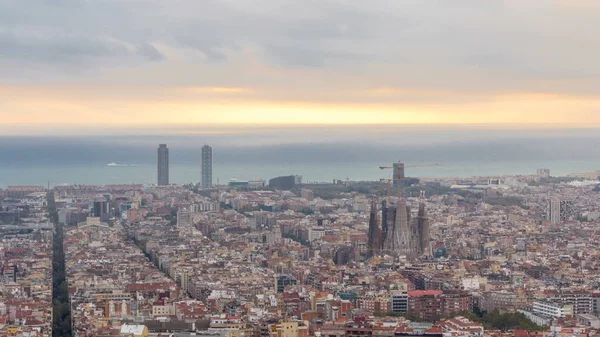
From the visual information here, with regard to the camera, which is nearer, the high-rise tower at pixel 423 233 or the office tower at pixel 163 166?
the high-rise tower at pixel 423 233

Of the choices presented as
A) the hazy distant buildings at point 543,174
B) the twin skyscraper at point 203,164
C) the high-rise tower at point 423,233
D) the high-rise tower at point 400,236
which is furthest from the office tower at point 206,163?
the high-rise tower at point 400,236

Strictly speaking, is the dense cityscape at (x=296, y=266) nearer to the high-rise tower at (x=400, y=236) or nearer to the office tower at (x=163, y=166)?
the high-rise tower at (x=400, y=236)

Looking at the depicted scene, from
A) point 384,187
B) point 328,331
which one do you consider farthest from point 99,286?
point 384,187

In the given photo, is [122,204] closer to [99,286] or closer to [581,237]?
[581,237]

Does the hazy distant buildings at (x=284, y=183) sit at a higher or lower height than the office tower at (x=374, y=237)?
higher

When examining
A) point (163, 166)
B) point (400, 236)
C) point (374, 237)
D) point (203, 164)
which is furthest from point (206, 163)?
point (400, 236)

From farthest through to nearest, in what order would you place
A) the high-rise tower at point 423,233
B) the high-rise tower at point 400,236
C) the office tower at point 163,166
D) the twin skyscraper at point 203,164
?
the twin skyscraper at point 203,164 → the office tower at point 163,166 → the high-rise tower at point 423,233 → the high-rise tower at point 400,236

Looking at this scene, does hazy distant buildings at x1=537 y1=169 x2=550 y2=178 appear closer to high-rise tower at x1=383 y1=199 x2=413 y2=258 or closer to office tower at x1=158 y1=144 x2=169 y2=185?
office tower at x1=158 y1=144 x2=169 y2=185

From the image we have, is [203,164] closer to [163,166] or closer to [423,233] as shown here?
[163,166]
